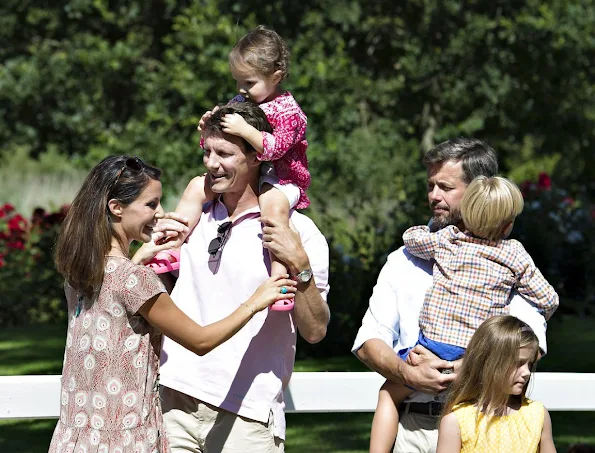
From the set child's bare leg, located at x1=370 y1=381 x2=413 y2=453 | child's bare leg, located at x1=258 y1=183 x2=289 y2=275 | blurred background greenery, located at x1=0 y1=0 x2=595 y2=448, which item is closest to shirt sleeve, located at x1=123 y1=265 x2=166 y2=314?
child's bare leg, located at x1=258 y1=183 x2=289 y2=275

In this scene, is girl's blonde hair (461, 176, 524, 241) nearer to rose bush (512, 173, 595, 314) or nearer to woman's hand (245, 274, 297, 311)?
woman's hand (245, 274, 297, 311)

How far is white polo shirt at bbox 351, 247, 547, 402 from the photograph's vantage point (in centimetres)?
388

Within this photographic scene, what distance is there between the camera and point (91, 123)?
17.2 m

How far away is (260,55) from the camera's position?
4219 mm

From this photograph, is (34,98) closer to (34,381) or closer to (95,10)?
(95,10)

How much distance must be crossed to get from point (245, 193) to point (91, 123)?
13.8m

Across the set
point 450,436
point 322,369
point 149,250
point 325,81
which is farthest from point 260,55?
point 325,81

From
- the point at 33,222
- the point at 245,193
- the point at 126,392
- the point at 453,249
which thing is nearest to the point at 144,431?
the point at 126,392

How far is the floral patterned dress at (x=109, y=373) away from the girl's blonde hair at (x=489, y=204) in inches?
44.9

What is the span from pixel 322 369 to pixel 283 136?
180 inches

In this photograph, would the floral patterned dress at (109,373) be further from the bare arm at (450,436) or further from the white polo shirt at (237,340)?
the bare arm at (450,436)

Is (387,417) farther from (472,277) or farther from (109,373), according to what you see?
(109,373)

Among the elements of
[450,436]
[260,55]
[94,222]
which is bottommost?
[450,436]

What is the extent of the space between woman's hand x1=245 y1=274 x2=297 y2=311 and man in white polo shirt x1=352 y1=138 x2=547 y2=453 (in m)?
0.43
